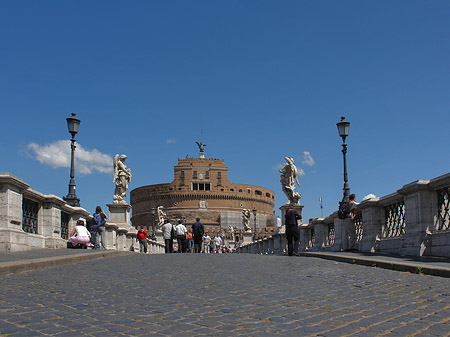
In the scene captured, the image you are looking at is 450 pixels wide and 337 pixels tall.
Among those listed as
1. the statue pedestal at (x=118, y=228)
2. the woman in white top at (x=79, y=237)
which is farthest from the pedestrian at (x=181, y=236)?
the woman in white top at (x=79, y=237)

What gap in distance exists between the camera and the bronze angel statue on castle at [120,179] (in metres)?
25.2

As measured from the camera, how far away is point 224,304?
5.88 m

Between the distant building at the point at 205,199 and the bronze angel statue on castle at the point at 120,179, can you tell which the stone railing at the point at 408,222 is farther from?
the distant building at the point at 205,199

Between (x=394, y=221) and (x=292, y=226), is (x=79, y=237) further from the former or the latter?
(x=394, y=221)

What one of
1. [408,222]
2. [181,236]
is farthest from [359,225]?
[181,236]

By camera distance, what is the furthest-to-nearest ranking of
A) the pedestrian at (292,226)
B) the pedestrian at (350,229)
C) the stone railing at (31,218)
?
the pedestrian at (292,226)
the pedestrian at (350,229)
the stone railing at (31,218)

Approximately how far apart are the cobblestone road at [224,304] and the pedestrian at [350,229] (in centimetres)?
530

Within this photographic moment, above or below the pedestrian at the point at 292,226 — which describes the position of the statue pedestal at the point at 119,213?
above

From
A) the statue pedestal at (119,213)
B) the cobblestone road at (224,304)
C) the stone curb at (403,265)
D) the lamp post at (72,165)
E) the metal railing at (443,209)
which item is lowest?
the cobblestone road at (224,304)

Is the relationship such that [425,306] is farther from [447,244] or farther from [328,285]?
[447,244]

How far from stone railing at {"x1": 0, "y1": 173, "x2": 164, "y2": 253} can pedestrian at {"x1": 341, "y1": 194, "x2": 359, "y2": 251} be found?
24.4ft

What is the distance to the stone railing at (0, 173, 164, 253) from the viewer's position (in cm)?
1180

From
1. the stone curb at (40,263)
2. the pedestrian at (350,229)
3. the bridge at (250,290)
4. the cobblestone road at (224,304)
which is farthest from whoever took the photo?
the pedestrian at (350,229)

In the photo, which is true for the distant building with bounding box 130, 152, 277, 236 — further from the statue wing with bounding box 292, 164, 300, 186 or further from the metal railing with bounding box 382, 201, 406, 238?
the metal railing with bounding box 382, 201, 406, 238
